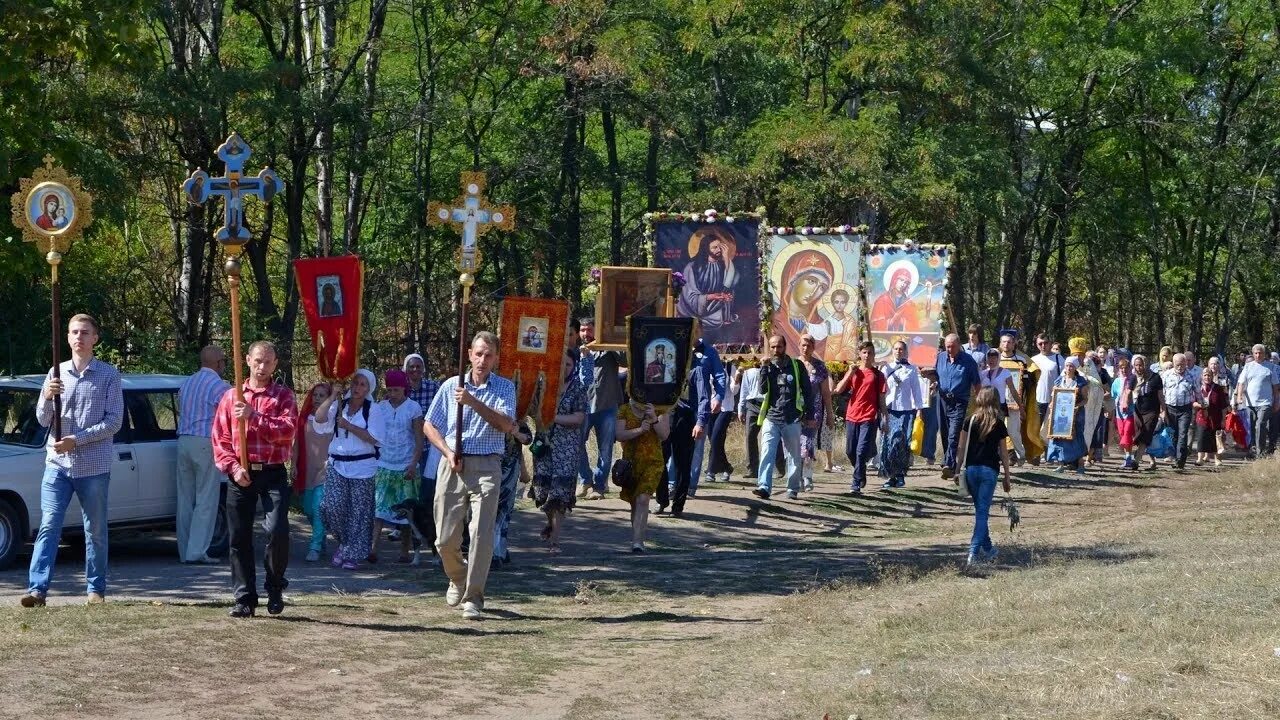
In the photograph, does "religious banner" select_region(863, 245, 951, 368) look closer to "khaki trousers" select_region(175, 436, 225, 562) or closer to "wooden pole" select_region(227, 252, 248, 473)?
"khaki trousers" select_region(175, 436, 225, 562)

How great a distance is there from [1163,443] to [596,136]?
52.8ft

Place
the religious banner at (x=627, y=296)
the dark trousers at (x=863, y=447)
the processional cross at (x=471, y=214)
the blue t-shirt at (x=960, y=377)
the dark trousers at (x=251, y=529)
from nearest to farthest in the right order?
the dark trousers at (x=251, y=529), the processional cross at (x=471, y=214), the religious banner at (x=627, y=296), the dark trousers at (x=863, y=447), the blue t-shirt at (x=960, y=377)

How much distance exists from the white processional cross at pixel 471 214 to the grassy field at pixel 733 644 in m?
2.84

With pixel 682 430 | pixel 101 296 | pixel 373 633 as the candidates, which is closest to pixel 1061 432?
pixel 682 430

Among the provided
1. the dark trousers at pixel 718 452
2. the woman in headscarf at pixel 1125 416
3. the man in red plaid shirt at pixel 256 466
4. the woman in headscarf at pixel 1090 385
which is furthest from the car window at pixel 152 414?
the woman in headscarf at pixel 1125 416

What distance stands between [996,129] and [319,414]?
26.1 metres

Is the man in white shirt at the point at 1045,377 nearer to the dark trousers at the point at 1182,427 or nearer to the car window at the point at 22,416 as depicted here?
the dark trousers at the point at 1182,427

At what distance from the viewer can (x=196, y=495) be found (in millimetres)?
14328

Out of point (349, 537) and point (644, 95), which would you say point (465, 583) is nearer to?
point (349, 537)

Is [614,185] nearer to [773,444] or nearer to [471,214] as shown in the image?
[773,444]

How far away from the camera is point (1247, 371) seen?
90.3 feet

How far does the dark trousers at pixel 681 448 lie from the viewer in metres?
18.3

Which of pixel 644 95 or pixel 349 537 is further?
pixel 644 95

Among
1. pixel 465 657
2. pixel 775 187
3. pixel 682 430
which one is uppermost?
pixel 775 187
